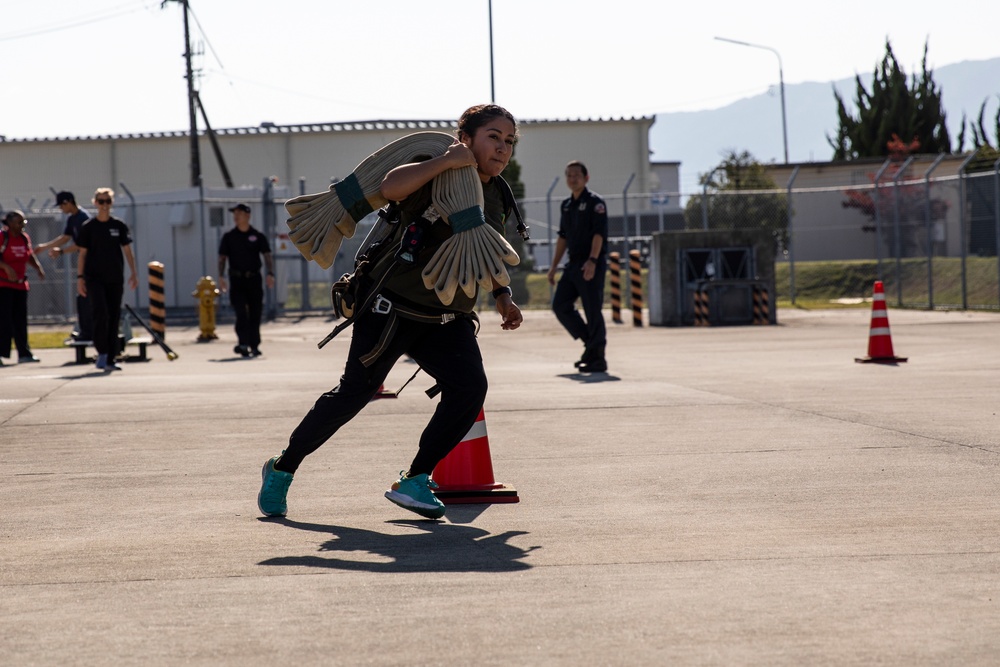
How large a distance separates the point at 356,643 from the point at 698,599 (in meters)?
1.00

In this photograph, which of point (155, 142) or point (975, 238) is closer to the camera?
point (975, 238)

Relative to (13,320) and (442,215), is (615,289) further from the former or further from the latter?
(442,215)

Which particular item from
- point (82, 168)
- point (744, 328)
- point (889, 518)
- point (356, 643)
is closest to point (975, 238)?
point (744, 328)

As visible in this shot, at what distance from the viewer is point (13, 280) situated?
15.0 meters

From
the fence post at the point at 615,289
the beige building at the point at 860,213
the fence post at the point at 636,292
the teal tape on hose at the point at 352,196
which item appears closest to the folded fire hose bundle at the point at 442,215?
the teal tape on hose at the point at 352,196

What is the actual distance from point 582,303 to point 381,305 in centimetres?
678

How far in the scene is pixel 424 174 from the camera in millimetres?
4875

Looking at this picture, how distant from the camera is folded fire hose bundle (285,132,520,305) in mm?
4887

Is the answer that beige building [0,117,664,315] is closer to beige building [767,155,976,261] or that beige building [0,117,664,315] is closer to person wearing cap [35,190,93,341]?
beige building [767,155,976,261]

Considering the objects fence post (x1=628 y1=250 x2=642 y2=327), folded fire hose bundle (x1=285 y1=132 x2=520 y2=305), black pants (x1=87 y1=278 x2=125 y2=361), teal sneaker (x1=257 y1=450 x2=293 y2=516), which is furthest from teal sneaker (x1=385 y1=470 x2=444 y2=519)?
fence post (x1=628 y1=250 x2=642 y2=327)

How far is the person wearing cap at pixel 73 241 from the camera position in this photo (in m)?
14.7

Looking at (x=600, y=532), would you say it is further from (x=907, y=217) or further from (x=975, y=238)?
(x=907, y=217)

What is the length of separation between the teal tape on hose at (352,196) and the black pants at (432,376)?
400mm

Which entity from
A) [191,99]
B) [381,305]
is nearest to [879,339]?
[381,305]
